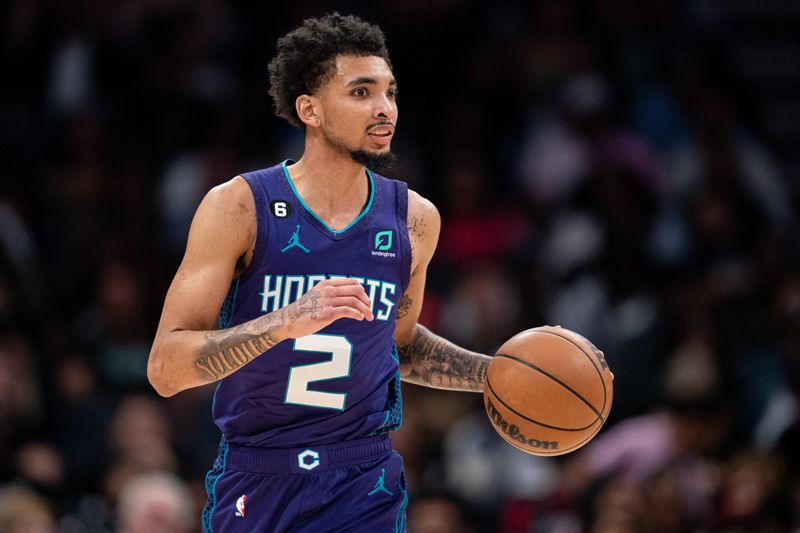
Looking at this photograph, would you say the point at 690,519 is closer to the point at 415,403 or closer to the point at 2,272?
the point at 415,403

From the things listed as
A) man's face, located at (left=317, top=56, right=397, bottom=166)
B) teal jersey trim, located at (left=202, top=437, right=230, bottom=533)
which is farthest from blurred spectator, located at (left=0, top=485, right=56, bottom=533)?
man's face, located at (left=317, top=56, right=397, bottom=166)

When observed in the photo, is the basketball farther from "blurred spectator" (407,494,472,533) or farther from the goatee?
"blurred spectator" (407,494,472,533)

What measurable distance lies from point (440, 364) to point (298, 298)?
1055 mm

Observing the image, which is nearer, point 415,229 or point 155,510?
point 415,229

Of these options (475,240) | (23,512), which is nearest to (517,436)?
(23,512)

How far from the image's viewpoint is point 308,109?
506 centimetres

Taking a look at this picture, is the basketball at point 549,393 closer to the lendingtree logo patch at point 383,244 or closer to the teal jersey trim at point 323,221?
the lendingtree logo patch at point 383,244

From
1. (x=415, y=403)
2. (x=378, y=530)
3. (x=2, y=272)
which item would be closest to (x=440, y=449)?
(x=415, y=403)

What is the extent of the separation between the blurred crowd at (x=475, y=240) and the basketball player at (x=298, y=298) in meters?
3.13

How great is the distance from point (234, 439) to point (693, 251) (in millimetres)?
5793

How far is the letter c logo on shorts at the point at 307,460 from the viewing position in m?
4.73

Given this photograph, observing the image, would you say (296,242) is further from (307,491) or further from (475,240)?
(475,240)

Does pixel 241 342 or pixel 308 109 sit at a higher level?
pixel 308 109

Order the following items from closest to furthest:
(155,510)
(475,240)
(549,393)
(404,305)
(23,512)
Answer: (549,393) → (404,305) → (155,510) → (23,512) → (475,240)
